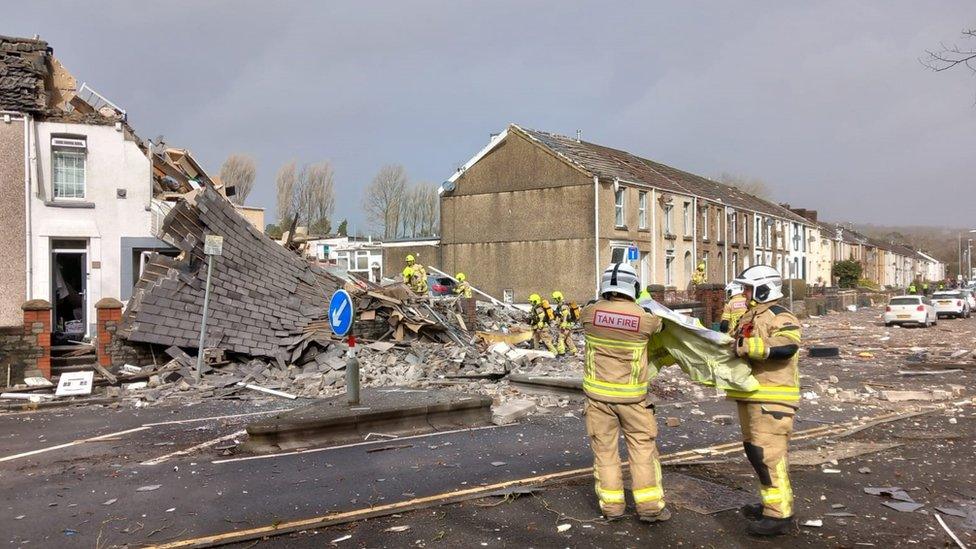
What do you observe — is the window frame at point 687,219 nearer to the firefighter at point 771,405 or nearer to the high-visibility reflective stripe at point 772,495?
the firefighter at point 771,405

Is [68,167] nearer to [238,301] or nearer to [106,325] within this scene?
[106,325]

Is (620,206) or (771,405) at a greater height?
(620,206)

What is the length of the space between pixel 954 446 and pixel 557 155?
23.3 metres

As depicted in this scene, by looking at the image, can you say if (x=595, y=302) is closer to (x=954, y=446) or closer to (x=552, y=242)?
(x=954, y=446)

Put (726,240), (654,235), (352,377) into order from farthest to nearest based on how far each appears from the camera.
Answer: (726,240) < (654,235) < (352,377)

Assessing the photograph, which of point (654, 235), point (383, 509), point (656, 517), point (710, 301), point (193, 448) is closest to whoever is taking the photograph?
point (656, 517)

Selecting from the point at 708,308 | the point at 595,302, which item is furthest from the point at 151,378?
the point at 708,308

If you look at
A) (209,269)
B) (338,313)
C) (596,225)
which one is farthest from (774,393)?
(596,225)

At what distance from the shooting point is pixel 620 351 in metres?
4.96

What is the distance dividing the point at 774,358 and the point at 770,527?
113 centimetres

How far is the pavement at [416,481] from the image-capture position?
15.9ft

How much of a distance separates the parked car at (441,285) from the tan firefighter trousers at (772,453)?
2260 cm

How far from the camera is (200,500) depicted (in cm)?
580

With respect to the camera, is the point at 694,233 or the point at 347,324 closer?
the point at 347,324
